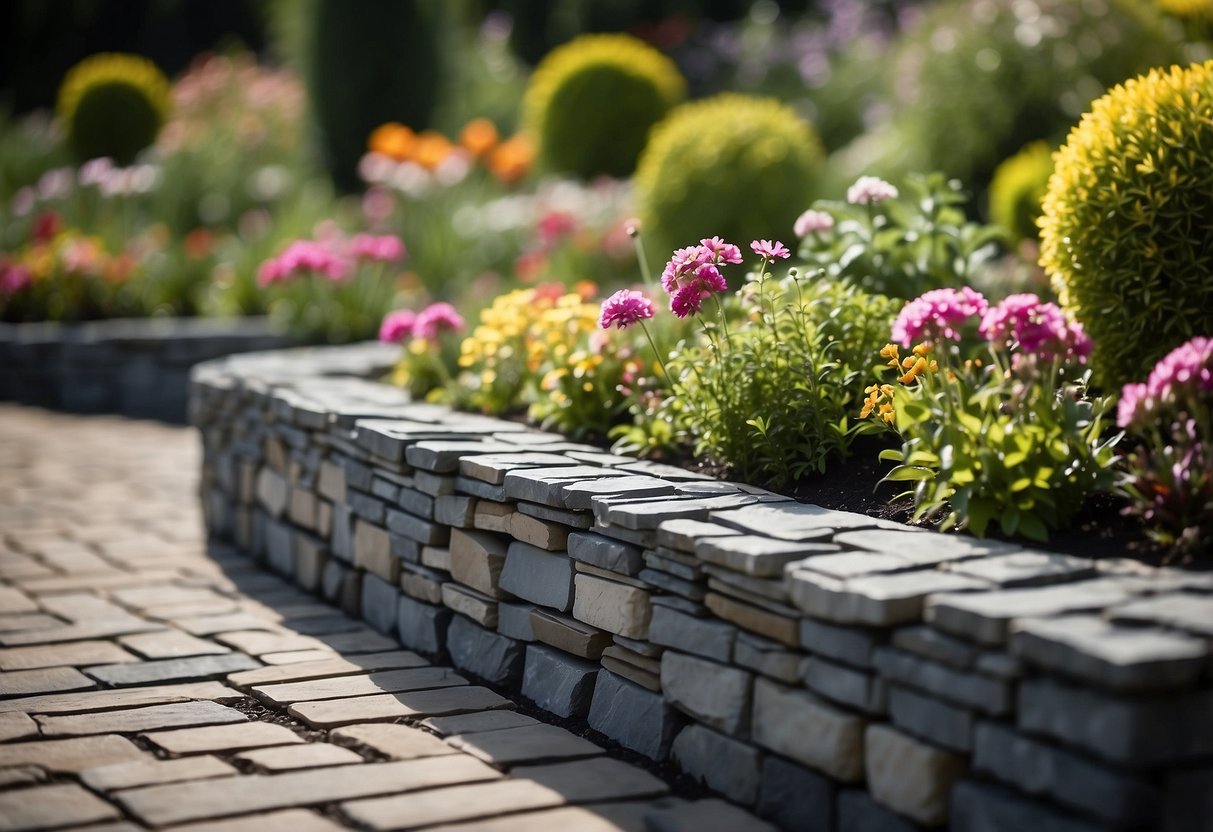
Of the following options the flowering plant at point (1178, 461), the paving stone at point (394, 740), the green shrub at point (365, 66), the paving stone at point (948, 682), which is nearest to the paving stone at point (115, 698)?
the paving stone at point (394, 740)

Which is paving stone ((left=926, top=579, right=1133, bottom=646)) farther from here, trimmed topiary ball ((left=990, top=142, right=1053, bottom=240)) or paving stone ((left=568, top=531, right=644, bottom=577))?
trimmed topiary ball ((left=990, top=142, right=1053, bottom=240))

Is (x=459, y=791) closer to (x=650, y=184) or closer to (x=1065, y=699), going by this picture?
(x=1065, y=699)

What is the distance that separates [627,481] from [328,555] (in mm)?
1555

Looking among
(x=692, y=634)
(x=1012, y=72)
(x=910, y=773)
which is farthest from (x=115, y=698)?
(x=1012, y=72)

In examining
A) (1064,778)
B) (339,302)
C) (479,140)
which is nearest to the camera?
(1064,778)

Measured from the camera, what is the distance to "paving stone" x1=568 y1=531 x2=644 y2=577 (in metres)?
2.93

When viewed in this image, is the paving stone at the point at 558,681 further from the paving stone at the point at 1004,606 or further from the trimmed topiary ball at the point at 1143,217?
the trimmed topiary ball at the point at 1143,217

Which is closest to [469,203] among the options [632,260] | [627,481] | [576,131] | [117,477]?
[576,131]

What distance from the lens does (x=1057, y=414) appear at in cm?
273

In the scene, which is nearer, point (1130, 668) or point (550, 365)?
point (1130, 668)

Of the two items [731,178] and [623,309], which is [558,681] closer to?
[623,309]

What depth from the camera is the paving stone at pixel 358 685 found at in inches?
129

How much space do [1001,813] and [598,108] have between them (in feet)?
27.4

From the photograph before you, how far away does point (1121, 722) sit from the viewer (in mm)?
1956
